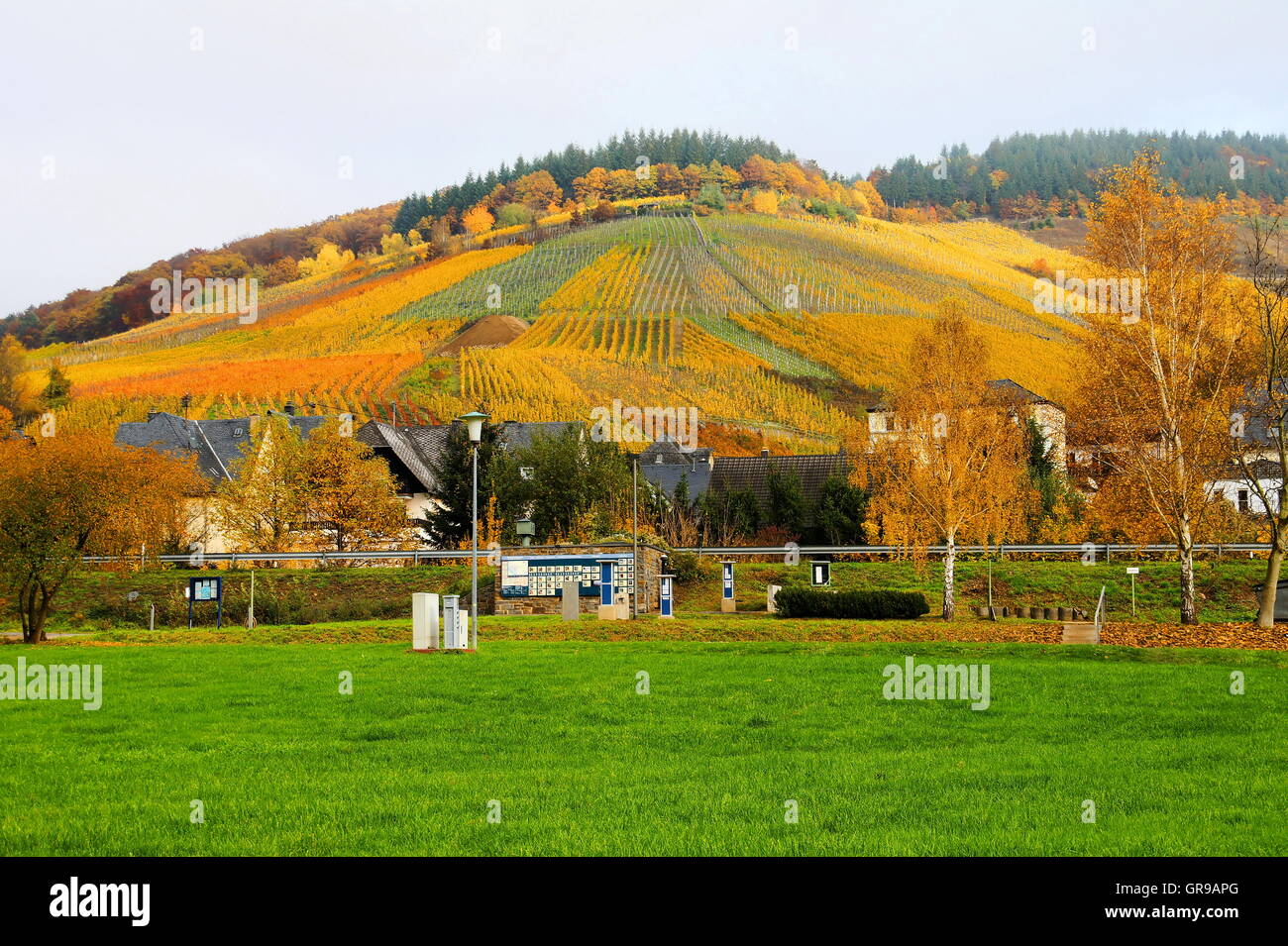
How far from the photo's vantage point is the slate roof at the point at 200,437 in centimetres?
7262

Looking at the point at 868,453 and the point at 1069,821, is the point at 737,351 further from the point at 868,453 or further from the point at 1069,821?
the point at 1069,821

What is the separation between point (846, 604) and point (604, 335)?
91.2 meters

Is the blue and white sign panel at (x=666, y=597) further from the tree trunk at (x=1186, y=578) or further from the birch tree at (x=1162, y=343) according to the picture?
the tree trunk at (x=1186, y=578)

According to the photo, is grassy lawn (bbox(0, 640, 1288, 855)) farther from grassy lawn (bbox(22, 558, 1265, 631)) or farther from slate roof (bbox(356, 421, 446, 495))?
slate roof (bbox(356, 421, 446, 495))

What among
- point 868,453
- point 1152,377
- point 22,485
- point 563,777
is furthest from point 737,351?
point 563,777

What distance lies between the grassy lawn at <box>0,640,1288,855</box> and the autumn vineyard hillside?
253 feet

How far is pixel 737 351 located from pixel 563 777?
362ft

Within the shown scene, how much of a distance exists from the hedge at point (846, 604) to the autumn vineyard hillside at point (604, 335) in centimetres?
5809

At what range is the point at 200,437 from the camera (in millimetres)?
76375

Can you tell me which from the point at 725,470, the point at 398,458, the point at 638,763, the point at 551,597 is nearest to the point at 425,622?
the point at 638,763

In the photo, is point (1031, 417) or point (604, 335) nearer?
point (1031, 417)

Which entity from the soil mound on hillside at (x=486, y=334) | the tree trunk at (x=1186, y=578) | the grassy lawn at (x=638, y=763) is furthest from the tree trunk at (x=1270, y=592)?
the soil mound on hillside at (x=486, y=334)

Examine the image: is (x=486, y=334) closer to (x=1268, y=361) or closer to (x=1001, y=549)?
(x=1001, y=549)

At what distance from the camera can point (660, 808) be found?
Result: 9836 millimetres
